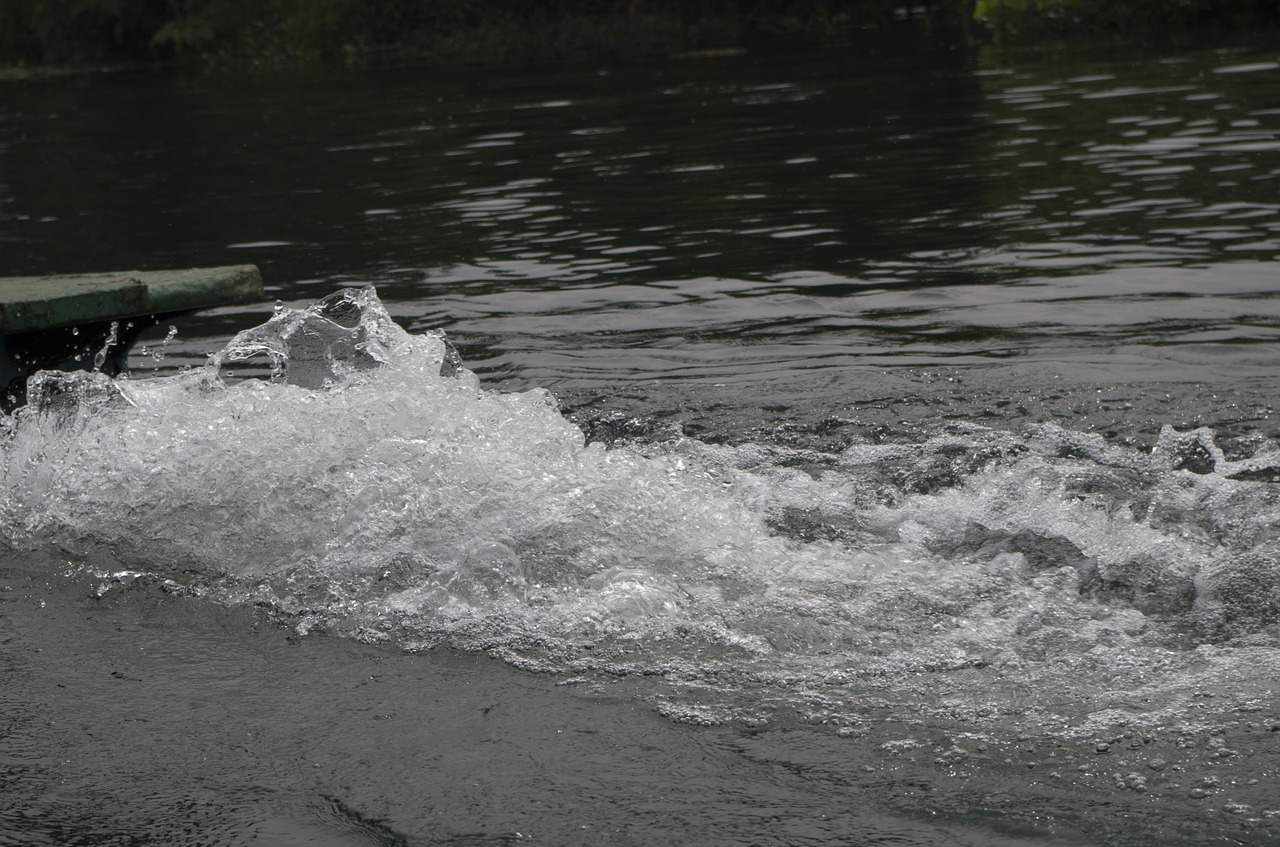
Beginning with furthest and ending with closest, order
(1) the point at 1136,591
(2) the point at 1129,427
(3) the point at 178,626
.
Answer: (2) the point at 1129,427, (3) the point at 178,626, (1) the point at 1136,591

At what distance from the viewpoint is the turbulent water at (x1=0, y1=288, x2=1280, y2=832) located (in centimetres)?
377

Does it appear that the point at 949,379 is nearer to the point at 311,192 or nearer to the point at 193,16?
the point at 311,192

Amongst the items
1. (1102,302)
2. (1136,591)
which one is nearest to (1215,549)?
(1136,591)

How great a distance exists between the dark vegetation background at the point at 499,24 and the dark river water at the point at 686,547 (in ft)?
52.8

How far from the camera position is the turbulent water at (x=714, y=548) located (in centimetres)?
377

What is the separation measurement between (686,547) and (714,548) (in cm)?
9

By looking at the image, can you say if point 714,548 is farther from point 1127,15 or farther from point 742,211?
point 1127,15

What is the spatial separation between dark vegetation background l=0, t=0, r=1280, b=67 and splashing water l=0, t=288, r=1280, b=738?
860 inches

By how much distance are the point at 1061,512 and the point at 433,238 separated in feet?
24.5

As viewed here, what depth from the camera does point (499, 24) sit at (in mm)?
37469

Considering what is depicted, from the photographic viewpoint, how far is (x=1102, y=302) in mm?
8133

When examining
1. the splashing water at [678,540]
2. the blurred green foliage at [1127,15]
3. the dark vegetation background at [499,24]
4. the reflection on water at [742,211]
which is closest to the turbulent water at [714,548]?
the splashing water at [678,540]

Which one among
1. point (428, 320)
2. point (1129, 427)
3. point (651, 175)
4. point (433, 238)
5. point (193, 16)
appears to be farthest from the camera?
point (193, 16)

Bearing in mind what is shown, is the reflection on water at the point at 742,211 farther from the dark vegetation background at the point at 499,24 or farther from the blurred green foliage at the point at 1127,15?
the dark vegetation background at the point at 499,24
